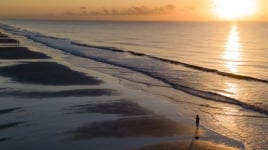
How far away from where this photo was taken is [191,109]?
1769cm

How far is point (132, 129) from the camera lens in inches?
547

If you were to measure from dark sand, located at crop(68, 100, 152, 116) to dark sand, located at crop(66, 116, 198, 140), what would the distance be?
3.89 ft

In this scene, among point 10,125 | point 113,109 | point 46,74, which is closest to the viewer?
point 10,125

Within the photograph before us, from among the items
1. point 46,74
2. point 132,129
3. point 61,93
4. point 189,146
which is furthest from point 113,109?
point 46,74

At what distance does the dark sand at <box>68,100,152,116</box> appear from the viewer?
16.3m

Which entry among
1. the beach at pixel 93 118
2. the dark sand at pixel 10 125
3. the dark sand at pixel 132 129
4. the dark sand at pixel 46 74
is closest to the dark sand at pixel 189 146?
the beach at pixel 93 118

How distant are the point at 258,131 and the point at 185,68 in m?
19.5

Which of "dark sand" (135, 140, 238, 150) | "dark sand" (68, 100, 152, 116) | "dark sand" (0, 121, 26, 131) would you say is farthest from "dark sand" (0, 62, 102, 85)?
"dark sand" (135, 140, 238, 150)

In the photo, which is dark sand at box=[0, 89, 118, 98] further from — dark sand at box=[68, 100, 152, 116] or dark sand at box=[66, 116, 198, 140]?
dark sand at box=[66, 116, 198, 140]

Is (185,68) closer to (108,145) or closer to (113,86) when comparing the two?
(113,86)

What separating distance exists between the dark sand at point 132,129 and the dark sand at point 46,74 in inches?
368

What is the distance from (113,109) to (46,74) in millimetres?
10893

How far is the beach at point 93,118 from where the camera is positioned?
1234 centimetres

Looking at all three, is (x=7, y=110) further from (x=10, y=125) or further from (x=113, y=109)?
(x=113, y=109)
